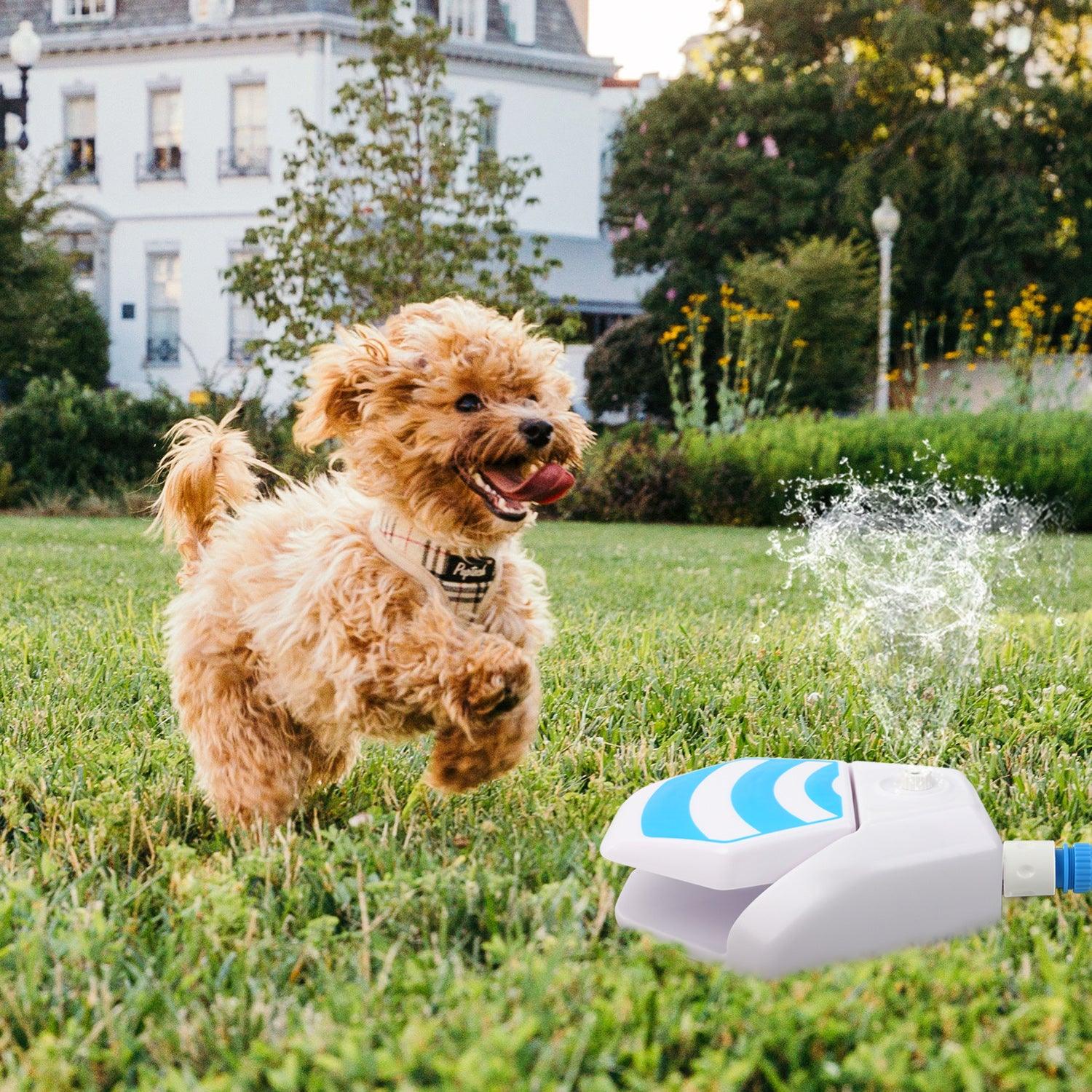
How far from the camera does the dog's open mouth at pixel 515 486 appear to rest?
2.65m

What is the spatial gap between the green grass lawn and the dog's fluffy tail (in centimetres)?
56

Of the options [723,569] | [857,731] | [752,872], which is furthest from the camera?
[723,569]

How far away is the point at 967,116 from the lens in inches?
973

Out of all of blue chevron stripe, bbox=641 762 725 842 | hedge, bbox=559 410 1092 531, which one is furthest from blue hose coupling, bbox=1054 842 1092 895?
hedge, bbox=559 410 1092 531

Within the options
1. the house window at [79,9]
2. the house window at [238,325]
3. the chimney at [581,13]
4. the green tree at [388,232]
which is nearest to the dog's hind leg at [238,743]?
the green tree at [388,232]

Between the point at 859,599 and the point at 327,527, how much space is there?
3788 millimetres

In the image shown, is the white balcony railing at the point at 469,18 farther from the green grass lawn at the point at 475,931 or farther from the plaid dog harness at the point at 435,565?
the plaid dog harness at the point at 435,565

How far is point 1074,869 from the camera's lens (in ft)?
7.60

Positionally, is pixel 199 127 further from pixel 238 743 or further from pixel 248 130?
pixel 238 743

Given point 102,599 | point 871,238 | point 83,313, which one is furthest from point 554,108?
point 102,599

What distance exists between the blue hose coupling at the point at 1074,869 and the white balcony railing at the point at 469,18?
28.2 m

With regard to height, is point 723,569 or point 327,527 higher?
point 327,527

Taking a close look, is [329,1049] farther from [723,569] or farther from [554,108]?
[554,108]

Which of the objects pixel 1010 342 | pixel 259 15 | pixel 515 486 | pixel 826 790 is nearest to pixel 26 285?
pixel 259 15
